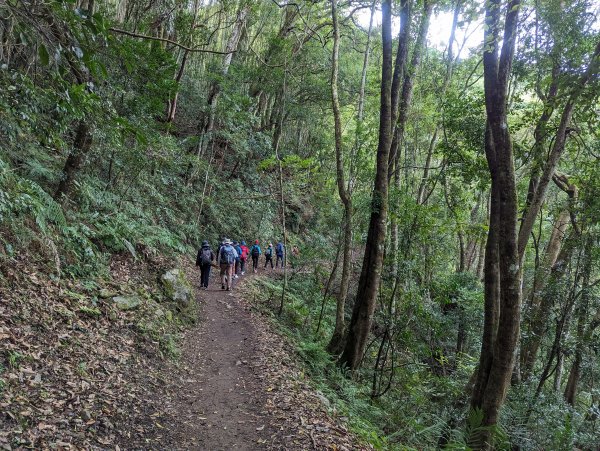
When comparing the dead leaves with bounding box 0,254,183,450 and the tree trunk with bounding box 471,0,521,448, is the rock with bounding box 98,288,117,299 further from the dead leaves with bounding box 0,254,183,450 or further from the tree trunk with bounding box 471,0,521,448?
the tree trunk with bounding box 471,0,521,448

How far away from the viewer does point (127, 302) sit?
7461mm

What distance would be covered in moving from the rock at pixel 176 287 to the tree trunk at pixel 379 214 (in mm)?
4214

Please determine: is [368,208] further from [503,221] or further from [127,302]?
[127,302]

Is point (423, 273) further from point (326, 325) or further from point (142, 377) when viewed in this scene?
point (142, 377)

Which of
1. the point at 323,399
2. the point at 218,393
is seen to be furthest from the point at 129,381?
the point at 323,399

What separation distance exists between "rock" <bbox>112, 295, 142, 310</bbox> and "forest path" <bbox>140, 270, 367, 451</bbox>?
1.32 m

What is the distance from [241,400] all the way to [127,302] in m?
2.95

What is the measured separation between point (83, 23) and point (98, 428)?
13.7 feet

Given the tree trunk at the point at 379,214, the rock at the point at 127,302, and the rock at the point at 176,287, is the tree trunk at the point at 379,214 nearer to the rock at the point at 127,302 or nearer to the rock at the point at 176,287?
the rock at the point at 176,287

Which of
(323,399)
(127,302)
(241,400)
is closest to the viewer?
(241,400)

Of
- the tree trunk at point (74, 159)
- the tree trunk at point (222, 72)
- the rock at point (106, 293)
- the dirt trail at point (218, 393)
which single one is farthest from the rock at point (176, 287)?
the tree trunk at point (222, 72)

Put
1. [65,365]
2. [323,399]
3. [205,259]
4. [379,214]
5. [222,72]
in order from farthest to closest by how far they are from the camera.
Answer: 1. [222,72]
2. [205,259]
3. [379,214]
4. [323,399]
5. [65,365]

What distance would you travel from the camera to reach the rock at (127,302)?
7.23 meters

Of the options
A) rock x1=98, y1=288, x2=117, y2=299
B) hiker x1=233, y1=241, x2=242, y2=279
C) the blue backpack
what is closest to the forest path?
rock x1=98, y1=288, x2=117, y2=299
